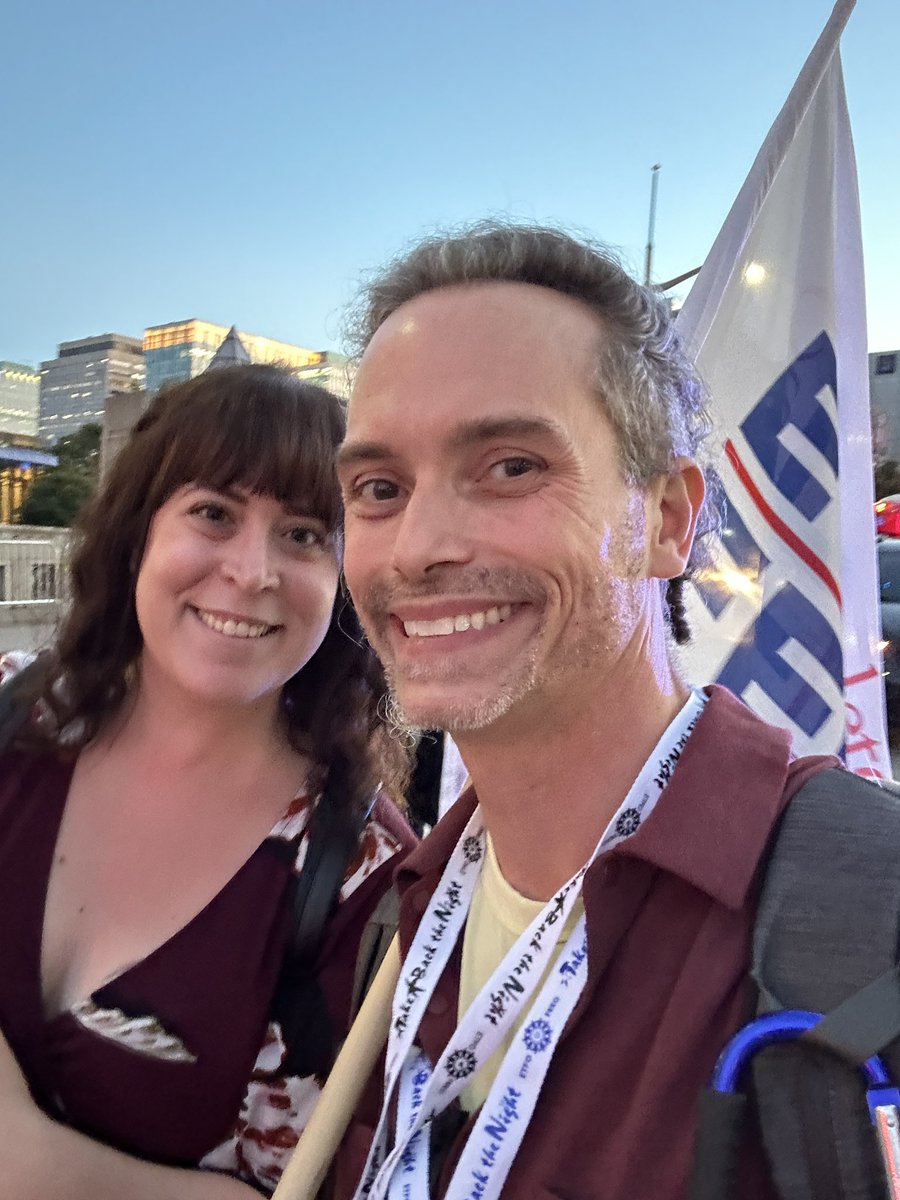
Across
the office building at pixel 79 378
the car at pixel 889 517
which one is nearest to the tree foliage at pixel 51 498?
the office building at pixel 79 378

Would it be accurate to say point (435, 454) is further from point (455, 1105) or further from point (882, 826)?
point (455, 1105)

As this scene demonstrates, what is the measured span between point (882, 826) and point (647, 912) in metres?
0.31

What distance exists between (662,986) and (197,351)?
35.9 feet

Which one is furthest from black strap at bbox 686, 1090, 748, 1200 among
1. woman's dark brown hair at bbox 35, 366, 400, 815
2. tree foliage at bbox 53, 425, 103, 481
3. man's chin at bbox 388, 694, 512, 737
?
tree foliage at bbox 53, 425, 103, 481

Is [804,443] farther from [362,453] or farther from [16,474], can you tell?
[16,474]

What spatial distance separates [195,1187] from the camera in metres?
1.54

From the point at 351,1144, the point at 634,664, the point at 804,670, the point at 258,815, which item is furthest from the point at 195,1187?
the point at 804,670

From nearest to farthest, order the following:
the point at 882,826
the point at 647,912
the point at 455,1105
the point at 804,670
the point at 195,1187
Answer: the point at 882,826 → the point at 647,912 → the point at 455,1105 → the point at 195,1187 → the point at 804,670

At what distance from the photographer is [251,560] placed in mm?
1753

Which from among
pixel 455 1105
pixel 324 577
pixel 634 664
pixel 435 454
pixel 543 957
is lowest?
pixel 455 1105

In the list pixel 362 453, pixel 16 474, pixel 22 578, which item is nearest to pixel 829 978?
pixel 362 453

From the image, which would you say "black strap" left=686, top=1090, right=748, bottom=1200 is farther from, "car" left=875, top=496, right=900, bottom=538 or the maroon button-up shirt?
"car" left=875, top=496, right=900, bottom=538

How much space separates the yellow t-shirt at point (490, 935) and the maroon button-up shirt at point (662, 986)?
0.09 meters

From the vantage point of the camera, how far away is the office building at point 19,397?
6756 cm
